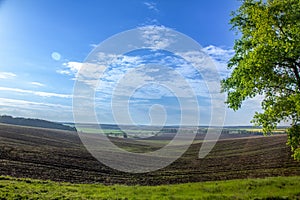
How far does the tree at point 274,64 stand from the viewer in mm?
21344

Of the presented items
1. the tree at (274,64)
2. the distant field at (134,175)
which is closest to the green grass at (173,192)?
the tree at (274,64)

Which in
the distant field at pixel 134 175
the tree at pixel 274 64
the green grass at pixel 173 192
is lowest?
the distant field at pixel 134 175

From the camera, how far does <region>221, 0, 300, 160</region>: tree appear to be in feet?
70.0

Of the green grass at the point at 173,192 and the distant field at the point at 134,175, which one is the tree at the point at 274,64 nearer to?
the green grass at the point at 173,192

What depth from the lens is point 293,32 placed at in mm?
20766

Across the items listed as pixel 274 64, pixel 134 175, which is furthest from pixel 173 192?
pixel 134 175

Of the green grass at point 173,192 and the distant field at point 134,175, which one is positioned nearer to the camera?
the green grass at point 173,192

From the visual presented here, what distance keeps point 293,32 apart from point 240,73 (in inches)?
186

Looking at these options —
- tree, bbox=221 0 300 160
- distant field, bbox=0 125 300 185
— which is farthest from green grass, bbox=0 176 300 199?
distant field, bbox=0 125 300 185

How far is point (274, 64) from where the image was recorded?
75.0 feet

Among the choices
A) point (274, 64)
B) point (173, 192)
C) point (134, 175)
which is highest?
point (274, 64)

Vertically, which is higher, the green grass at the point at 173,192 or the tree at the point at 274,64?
the tree at the point at 274,64

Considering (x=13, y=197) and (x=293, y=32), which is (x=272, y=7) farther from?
(x=13, y=197)

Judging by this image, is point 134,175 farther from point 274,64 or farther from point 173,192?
point 274,64
